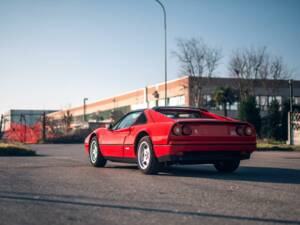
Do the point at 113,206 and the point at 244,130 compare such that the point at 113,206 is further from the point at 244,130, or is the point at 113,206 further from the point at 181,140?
the point at 244,130

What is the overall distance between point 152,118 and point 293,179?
8.64 ft

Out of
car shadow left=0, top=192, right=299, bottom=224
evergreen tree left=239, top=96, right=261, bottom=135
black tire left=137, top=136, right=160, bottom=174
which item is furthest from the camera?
evergreen tree left=239, top=96, right=261, bottom=135

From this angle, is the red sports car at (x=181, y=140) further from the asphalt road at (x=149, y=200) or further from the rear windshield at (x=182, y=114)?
the asphalt road at (x=149, y=200)

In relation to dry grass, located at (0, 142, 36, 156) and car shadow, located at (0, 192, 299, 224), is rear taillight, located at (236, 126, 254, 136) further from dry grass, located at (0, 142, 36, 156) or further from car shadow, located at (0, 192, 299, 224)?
dry grass, located at (0, 142, 36, 156)

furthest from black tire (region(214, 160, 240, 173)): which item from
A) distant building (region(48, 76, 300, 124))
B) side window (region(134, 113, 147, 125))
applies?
distant building (region(48, 76, 300, 124))

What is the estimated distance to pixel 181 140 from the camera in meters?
7.60

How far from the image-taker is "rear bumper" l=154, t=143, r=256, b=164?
7578 mm

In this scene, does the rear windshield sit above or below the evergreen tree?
below

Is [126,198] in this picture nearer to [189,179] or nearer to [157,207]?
[157,207]

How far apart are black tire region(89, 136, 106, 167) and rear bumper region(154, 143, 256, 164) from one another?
252 centimetres

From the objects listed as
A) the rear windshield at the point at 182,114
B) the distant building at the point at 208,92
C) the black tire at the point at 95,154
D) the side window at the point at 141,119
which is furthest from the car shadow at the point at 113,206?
the distant building at the point at 208,92

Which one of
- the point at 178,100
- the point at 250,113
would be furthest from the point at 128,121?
the point at 178,100

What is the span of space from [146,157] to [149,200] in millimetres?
3180

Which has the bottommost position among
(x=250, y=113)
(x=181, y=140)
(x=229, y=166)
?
(x=229, y=166)
